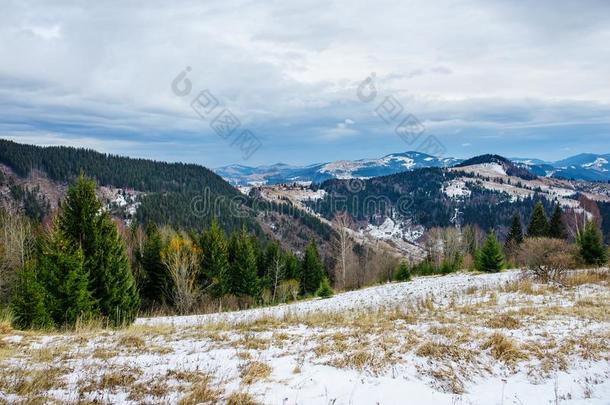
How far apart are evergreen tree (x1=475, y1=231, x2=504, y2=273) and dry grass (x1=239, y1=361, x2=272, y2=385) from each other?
30500mm

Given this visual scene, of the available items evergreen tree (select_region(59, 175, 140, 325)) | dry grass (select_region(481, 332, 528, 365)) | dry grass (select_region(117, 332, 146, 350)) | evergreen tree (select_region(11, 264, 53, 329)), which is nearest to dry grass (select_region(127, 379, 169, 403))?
dry grass (select_region(117, 332, 146, 350))

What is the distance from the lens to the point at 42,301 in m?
13.9

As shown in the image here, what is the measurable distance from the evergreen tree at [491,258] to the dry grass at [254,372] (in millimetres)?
30500

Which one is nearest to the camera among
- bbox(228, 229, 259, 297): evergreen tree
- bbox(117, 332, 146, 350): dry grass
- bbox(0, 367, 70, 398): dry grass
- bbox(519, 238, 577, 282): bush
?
bbox(0, 367, 70, 398): dry grass

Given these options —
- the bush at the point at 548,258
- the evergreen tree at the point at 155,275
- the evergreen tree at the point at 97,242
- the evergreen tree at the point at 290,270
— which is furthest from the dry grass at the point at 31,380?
the evergreen tree at the point at 290,270

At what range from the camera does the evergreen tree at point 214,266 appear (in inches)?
1773

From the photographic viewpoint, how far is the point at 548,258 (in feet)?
58.9

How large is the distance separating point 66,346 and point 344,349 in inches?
249

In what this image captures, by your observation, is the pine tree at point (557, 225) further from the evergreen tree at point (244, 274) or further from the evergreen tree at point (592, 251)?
the evergreen tree at point (244, 274)

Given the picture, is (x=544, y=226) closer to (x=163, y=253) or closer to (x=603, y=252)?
(x=603, y=252)

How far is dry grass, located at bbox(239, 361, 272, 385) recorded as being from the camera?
5909 millimetres

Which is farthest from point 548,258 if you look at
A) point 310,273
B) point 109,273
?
point 310,273

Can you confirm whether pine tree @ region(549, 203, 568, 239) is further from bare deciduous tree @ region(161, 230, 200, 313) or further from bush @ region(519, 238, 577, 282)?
bare deciduous tree @ region(161, 230, 200, 313)

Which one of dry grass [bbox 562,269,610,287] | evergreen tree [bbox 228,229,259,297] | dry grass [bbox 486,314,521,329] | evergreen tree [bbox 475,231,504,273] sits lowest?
evergreen tree [bbox 228,229,259,297]
